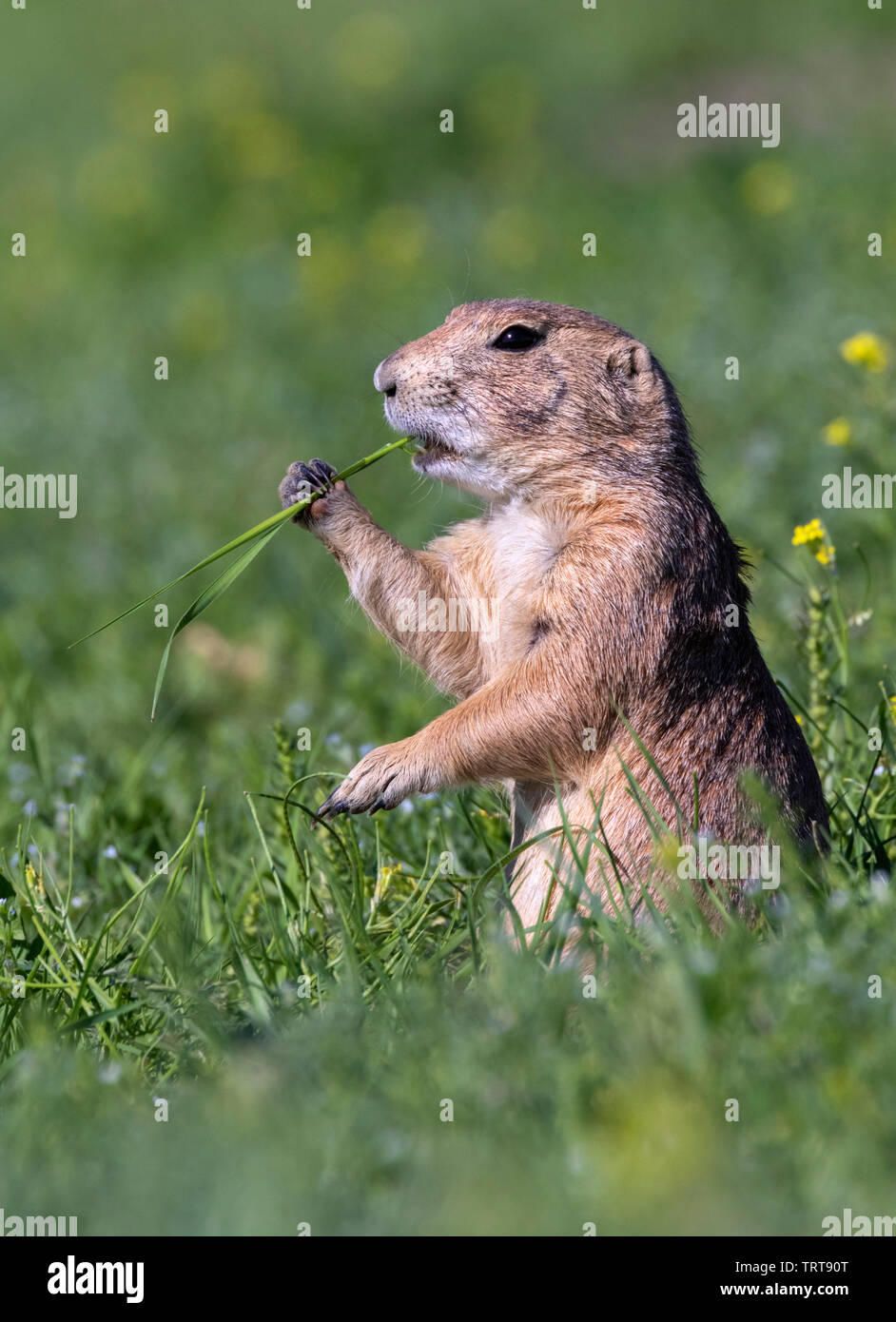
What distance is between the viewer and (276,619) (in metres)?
7.57

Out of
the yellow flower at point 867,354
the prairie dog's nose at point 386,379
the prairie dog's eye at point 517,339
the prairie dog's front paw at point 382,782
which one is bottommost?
the prairie dog's front paw at point 382,782

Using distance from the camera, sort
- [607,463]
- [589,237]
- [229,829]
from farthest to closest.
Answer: [589,237], [229,829], [607,463]

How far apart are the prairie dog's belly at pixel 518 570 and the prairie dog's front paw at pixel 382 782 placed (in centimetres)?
39

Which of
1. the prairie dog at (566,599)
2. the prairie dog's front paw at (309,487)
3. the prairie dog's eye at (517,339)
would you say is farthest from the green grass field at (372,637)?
the prairie dog's eye at (517,339)

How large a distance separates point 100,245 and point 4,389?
9.17 feet

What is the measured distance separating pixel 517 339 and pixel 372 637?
104 inches

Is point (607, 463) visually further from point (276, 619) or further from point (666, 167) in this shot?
point (666, 167)

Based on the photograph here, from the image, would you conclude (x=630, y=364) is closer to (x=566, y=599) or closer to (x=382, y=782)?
(x=566, y=599)

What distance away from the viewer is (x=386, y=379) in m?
4.36

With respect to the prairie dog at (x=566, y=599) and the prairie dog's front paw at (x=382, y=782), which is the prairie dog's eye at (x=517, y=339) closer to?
the prairie dog at (x=566, y=599)

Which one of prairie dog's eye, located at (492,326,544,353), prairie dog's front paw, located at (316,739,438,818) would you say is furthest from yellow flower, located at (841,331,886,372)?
prairie dog's front paw, located at (316,739,438,818)

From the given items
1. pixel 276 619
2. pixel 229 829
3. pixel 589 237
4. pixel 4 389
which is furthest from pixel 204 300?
pixel 229 829

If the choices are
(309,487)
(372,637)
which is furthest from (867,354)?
(309,487)

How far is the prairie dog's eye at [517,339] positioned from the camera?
14.4 ft
